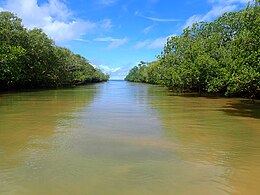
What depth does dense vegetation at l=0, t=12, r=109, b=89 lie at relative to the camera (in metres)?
31.8

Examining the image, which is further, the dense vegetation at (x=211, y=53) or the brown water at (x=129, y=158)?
the dense vegetation at (x=211, y=53)

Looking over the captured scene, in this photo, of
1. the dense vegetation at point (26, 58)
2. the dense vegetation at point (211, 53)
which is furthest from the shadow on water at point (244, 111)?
the dense vegetation at point (26, 58)

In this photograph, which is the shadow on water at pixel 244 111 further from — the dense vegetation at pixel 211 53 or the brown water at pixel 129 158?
the brown water at pixel 129 158

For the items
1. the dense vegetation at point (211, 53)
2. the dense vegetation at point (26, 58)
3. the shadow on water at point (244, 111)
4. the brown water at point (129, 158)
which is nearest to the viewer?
the brown water at point (129, 158)

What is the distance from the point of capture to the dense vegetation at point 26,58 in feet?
104

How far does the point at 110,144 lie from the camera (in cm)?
841

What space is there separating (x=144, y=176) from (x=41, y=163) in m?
2.26

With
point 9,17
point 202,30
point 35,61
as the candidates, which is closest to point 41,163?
point 202,30

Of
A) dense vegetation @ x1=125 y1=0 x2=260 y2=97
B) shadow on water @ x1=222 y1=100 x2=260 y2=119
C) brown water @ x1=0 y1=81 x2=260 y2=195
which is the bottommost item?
brown water @ x1=0 y1=81 x2=260 y2=195

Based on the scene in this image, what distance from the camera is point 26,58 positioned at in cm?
Result: 3862

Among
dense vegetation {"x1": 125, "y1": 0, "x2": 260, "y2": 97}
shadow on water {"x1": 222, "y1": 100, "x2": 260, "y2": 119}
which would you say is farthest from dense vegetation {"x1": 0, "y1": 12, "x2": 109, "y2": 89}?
shadow on water {"x1": 222, "y1": 100, "x2": 260, "y2": 119}

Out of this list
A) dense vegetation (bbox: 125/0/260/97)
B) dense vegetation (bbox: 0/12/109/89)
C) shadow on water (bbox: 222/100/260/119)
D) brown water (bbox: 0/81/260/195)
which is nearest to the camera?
brown water (bbox: 0/81/260/195)

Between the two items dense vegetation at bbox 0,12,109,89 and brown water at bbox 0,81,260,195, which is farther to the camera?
dense vegetation at bbox 0,12,109,89

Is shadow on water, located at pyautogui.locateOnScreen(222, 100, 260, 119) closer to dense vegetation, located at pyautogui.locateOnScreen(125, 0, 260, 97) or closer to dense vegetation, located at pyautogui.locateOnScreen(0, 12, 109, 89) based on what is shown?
dense vegetation, located at pyautogui.locateOnScreen(125, 0, 260, 97)
